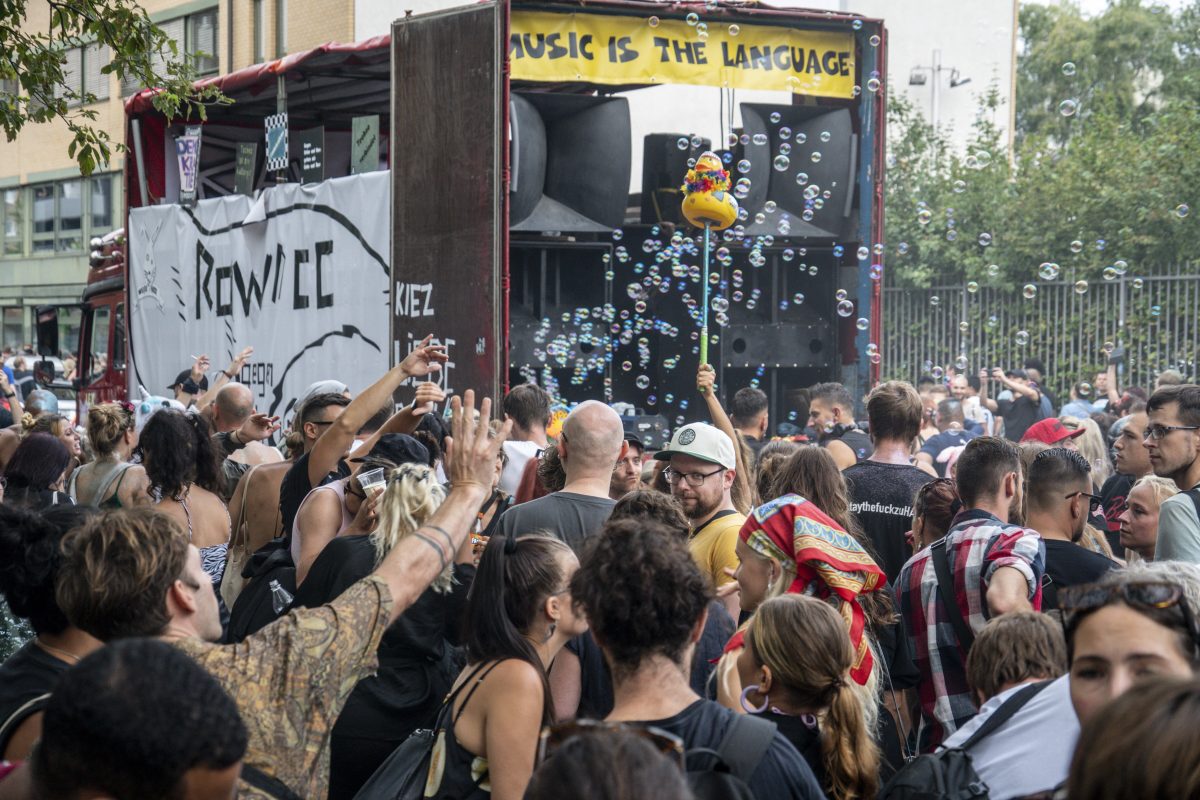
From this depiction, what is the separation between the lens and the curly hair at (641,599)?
2.60 m

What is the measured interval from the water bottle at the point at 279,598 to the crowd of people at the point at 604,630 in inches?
0.7

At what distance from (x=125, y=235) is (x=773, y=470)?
10719 mm

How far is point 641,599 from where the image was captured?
8.57 feet

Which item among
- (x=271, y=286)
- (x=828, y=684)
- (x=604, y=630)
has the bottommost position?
(x=828, y=684)

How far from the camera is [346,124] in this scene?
1306 cm

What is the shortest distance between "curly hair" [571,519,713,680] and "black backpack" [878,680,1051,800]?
1.67 ft

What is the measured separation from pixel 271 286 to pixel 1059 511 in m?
8.60

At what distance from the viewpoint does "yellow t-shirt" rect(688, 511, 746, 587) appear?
442 cm

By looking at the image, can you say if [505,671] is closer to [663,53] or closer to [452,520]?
[452,520]

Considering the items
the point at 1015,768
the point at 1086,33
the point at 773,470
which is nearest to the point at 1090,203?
the point at 773,470

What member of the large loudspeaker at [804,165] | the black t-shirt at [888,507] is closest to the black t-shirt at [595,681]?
the black t-shirt at [888,507]

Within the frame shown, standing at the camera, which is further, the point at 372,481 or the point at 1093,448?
the point at 1093,448

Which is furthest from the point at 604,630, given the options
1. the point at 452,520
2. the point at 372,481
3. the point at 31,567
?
the point at 372,481

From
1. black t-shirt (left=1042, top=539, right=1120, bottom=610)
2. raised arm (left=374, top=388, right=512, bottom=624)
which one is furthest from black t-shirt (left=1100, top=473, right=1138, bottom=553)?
raised arm (left=374, top=388, right=512, bottom=624)
